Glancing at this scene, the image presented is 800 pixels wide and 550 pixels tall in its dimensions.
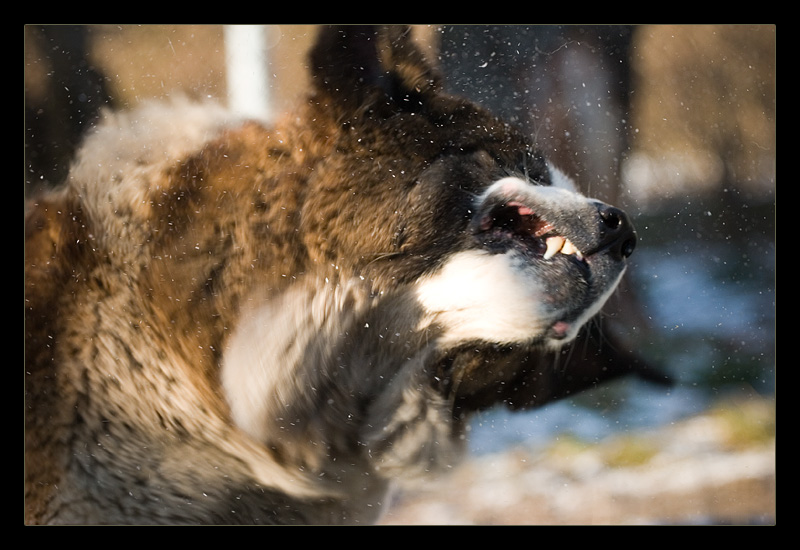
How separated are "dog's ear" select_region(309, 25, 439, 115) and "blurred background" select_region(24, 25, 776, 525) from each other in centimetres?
3

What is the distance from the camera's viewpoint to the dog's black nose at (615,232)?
4.75 feet

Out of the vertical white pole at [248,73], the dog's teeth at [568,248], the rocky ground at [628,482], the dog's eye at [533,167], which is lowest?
the rocky ground at [628,482]

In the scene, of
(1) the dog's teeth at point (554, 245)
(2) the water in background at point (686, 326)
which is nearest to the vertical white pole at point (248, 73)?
(1) the dog's teeth at point (554, 245)

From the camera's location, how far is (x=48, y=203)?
152cm

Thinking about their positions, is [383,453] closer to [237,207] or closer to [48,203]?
[237,207]

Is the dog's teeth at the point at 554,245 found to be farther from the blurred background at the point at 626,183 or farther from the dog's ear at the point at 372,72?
the dog's ear at the point at 372,72

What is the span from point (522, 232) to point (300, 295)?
1.29ft

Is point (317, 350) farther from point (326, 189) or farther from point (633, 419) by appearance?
point (633, 419)

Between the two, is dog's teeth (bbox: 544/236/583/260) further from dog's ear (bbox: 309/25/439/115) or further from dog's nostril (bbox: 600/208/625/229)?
dog's ear (bbox: 309/25/439/115)

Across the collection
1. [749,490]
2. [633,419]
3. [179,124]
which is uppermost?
[179,124]

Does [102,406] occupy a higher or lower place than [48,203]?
lower

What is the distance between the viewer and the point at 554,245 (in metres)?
1.42
